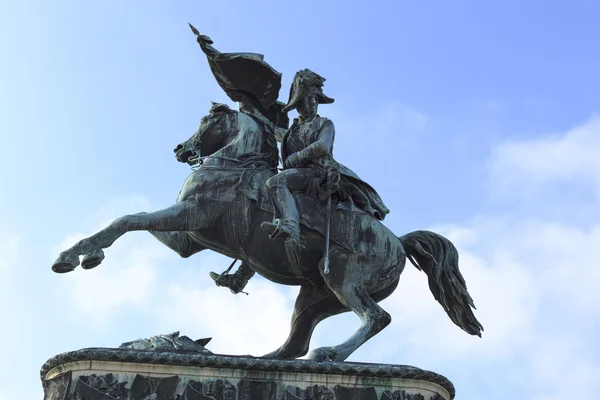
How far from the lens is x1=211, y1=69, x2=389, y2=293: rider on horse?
465 inches

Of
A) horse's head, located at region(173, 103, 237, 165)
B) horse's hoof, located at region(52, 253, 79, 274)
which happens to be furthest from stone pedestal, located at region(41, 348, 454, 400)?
horse's head, located at region(173, 103, 237, 165)

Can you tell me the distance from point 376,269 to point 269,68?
9.83 ft

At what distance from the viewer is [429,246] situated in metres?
12.7

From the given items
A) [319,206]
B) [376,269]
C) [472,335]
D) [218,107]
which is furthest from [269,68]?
[472,335]

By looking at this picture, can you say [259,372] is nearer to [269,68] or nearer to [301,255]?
[301,255]

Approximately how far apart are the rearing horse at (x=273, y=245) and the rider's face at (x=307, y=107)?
573 mm

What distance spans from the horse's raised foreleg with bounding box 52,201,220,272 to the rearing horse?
1 cm

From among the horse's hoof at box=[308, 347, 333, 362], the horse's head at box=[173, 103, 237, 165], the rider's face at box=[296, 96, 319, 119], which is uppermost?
the rider's face at box=[296, 96, 319, 119]

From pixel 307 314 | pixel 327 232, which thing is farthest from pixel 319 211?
pixel 307 314

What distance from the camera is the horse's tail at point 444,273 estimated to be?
12.6 m

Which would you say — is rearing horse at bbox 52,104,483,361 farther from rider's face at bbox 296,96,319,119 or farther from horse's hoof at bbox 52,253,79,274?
rider's face at bbox 296,96,319,119

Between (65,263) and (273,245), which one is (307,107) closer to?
(273,245)

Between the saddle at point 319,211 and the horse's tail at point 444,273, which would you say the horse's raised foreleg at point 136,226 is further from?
the horse's tail at point 444,273

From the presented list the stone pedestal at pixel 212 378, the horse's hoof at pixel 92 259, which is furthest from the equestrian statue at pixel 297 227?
the stone pedestal at pixel 212 378
